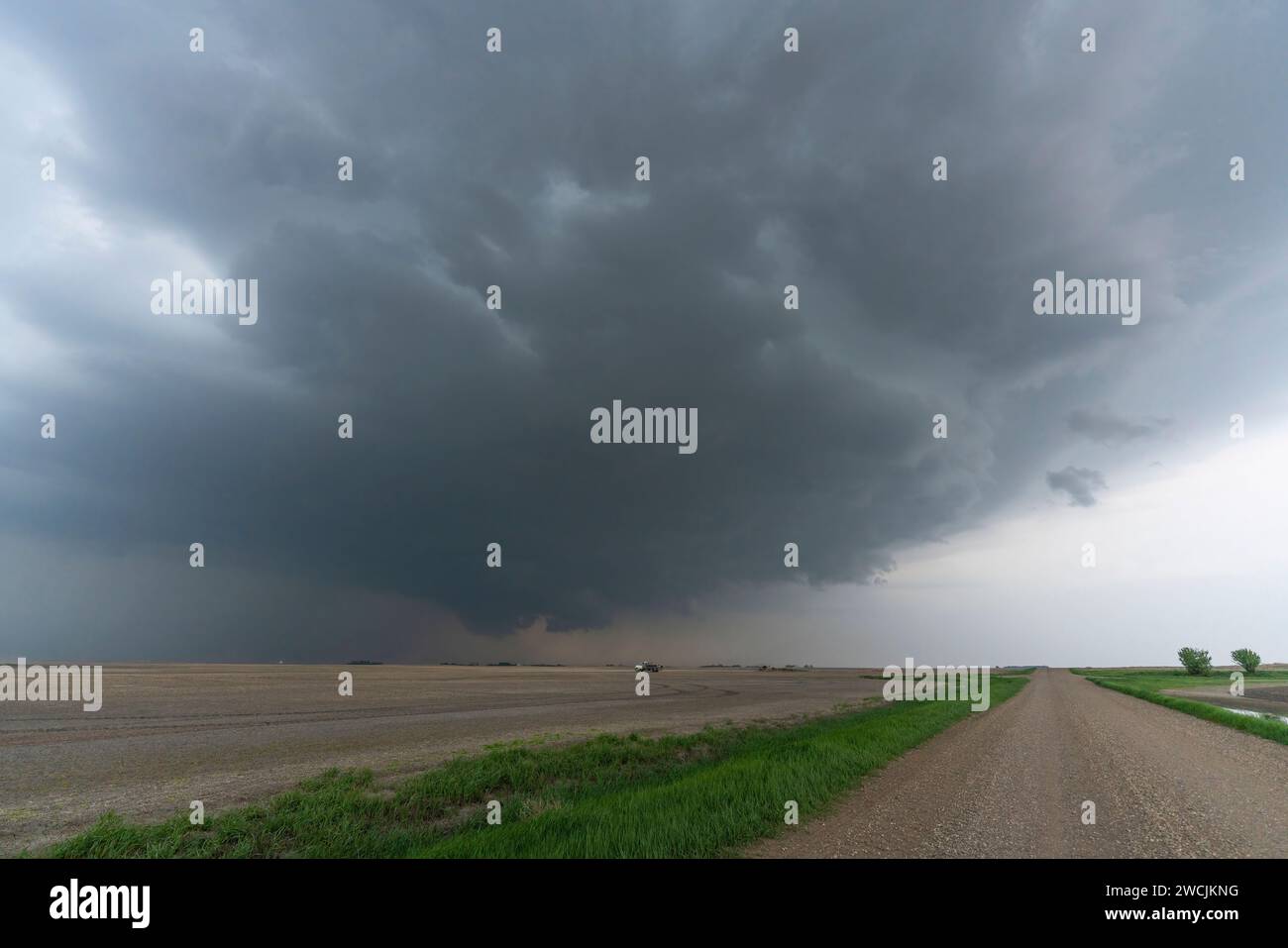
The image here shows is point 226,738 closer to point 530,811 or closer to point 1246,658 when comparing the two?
point 530,811

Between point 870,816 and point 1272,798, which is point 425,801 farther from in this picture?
point 1272,798

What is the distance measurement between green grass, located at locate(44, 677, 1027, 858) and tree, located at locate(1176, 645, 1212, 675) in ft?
683

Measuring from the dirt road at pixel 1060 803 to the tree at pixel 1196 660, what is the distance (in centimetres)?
19326

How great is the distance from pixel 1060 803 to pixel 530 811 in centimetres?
1352

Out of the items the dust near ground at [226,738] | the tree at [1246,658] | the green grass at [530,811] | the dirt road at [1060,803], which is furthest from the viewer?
the tree at [1246,658]

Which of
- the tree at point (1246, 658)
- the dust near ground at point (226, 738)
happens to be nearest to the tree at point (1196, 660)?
the tree at point (1246, 658)

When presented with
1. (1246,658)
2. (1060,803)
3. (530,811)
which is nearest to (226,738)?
(530,811)

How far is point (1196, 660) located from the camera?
16962 cm

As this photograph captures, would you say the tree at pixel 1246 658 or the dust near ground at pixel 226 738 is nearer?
the dust near ground at pixel 226 738

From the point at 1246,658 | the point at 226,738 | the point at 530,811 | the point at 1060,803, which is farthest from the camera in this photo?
the point at 1246,658

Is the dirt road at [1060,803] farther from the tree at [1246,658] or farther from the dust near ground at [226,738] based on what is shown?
the tree at [1246,658]

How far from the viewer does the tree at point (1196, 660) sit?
554ft

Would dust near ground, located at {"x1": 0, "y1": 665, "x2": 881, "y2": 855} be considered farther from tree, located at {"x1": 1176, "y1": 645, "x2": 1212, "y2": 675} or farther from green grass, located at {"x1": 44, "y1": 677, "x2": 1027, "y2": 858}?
tree, located at {"x1": 1176, "y1": 645, "x2": 1212, "y2": 675}
